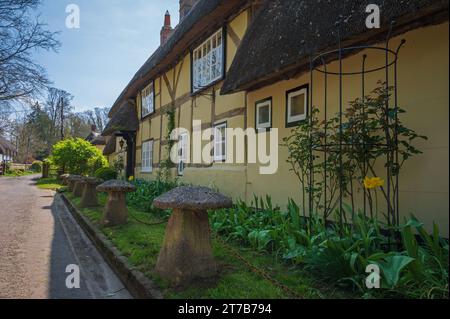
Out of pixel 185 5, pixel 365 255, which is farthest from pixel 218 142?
pixel 185 5

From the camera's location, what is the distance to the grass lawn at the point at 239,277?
9.53ft

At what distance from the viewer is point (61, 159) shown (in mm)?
22141

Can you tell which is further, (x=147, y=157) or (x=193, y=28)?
(x=147, y=157)

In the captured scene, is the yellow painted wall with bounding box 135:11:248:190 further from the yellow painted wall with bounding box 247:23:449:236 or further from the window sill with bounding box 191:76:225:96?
the yellow painted wall with bounding box 247:23:449:236

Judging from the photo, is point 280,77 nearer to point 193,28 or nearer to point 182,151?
point 193,28

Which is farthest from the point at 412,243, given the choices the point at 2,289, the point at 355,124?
the point at 2,289

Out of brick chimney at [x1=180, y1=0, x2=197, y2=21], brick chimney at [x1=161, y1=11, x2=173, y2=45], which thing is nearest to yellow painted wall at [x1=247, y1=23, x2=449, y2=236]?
brick chimney at [x1=180, y1=0, x2=197, y2=21]

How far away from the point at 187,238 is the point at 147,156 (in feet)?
35.5

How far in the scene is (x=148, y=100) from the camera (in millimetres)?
13844

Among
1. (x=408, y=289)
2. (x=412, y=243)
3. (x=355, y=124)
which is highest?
(x=355, y=124)

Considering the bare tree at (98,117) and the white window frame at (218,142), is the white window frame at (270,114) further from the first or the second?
the bare tree at (98,117)

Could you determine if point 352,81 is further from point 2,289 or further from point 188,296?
point 2,289

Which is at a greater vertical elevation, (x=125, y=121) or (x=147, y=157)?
(x=125, y=121)

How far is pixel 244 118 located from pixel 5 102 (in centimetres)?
1616
